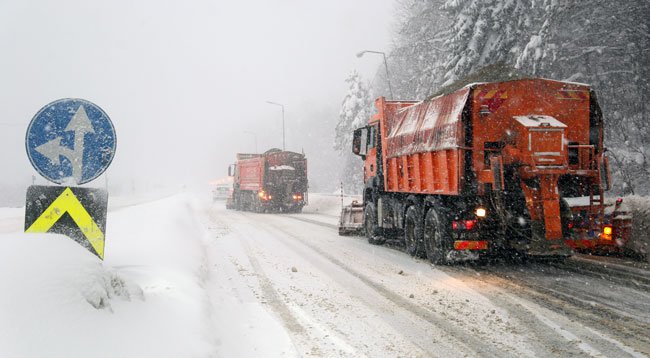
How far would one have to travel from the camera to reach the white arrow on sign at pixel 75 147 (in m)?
4.66

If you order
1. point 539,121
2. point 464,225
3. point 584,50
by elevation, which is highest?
point 584,50

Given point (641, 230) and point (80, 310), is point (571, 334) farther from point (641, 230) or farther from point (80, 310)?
point (641, 230)

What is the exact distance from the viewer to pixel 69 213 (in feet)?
16.1

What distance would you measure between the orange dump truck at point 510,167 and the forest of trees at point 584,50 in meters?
11.2

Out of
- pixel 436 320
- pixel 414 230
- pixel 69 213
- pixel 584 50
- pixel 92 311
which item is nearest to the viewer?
pixel 92 311

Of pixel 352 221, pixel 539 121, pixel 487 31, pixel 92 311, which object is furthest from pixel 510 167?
pixel 487 31

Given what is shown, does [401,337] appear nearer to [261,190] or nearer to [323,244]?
[323,244]

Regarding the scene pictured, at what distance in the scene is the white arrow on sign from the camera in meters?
4.66

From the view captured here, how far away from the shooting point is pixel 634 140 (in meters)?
21.4

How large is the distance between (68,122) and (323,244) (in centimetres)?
853

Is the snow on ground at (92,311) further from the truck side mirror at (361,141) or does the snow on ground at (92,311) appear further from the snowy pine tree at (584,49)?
the snowy pine tree at (584,49)

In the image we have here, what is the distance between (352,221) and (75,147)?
10853mm

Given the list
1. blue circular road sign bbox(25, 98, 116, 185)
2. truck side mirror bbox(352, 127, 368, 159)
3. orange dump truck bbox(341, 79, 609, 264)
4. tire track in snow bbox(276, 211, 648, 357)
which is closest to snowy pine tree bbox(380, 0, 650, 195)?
truck side mirror bbox(352, 127, 368, 159)

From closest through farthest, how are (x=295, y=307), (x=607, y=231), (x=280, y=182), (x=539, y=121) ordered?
1. (x=295, y=307)
2. (x=539, y=121)
3. (x=607, y=231)
4. (x=280, y=182)
